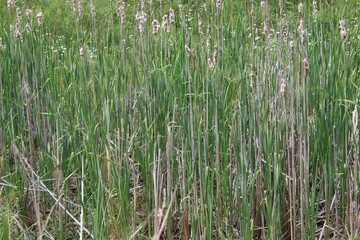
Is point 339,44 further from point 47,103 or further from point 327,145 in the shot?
point 47,103

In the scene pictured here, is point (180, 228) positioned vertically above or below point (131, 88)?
below

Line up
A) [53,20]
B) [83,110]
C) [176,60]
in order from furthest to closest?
1. [53,20]
2. [176,60]
3. [83,110]

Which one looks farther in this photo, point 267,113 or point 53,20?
point 53,20

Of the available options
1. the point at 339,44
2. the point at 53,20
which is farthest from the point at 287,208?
the point at 53,20

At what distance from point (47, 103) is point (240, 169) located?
109 cm

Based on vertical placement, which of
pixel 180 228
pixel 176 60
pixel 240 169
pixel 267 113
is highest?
pixel 176 60

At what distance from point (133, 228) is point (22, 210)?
21.8 inches

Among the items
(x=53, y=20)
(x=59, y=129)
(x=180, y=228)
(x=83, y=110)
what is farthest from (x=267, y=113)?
(x=53, y=20)

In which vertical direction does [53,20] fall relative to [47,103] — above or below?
above

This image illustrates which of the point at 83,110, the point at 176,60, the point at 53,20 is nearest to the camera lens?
the point at 83,110

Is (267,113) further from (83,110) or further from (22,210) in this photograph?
(22,210)

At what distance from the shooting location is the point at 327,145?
2.35m

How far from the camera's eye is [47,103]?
2.86m

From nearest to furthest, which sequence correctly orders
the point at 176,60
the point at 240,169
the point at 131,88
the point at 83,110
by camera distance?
the point at 240,169, the point at 83,110, the point at 131,88, the point at 176,60
